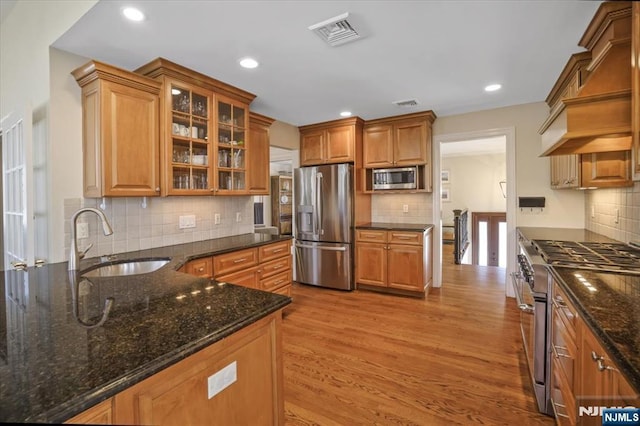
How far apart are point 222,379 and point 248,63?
2.36 metres

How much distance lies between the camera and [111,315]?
1.11 metres

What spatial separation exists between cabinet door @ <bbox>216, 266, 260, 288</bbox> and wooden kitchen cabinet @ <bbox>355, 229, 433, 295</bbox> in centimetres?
177

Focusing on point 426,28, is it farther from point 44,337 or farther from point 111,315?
point 44,337

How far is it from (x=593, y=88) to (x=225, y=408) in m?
2.26

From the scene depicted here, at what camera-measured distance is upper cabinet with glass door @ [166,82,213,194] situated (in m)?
2.63

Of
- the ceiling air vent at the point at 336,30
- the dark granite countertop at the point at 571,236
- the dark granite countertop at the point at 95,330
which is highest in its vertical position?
the ceiling air vent at the point at 336,30

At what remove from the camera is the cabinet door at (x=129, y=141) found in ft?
7.28

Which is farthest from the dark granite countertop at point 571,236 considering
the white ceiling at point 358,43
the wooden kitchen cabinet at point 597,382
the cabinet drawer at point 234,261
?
the cabinet drawer at point 234,261

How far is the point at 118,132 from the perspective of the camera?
2275 mm

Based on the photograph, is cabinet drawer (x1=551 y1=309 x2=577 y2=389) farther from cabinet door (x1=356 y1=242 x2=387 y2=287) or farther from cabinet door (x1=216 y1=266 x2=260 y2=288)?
cabinet door (x1=356 y1=242 x2=387 y2=287)

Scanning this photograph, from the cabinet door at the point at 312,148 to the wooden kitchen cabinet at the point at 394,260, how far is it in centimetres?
128

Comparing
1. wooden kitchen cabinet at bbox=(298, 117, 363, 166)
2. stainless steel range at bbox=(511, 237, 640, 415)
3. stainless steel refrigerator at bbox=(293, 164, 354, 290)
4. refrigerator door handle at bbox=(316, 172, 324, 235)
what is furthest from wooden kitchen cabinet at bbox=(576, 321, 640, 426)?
wooden kitchen cabinet at bbox=(298, 117, 363, 166)

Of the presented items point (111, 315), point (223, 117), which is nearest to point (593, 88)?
point (111, 315)

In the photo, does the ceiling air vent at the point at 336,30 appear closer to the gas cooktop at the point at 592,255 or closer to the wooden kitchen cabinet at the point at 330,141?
the gas cooktop at the point at 592,255
